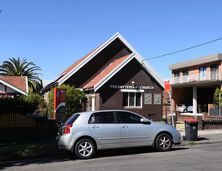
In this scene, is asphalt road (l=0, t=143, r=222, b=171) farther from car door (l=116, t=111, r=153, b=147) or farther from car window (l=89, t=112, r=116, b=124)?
car window (l=89, t=112, r=116, b=124)

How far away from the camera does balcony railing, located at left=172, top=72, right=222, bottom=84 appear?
43628 millimetres

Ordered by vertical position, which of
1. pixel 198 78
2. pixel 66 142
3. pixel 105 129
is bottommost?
pixel 66 142

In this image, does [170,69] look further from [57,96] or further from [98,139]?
[98,139]

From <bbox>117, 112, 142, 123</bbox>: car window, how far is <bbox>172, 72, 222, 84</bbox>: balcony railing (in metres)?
30.1

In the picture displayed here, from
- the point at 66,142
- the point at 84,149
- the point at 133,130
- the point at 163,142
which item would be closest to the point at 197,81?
the point at 163,142

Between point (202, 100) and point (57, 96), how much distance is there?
32.5m

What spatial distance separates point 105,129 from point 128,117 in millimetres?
1080

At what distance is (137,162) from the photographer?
465 inches

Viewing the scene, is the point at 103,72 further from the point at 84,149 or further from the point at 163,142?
the point at 84,149

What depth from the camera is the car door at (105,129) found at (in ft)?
43.8

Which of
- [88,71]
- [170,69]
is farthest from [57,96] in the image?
[170,69]

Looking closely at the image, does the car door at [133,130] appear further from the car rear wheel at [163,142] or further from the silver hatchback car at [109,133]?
the car rear wheel at [163,142]

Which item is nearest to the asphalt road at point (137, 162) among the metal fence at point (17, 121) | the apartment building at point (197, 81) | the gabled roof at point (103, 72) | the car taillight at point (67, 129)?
the car taillight at point (67, 129)

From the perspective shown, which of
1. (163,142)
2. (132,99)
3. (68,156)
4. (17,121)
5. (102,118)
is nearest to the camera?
(102,118)
